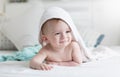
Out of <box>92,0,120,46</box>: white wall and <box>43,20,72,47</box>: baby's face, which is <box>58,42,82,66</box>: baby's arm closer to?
<box>43,20,72,47</box>: baby's face

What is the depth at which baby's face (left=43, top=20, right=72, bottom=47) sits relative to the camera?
1.44 meters

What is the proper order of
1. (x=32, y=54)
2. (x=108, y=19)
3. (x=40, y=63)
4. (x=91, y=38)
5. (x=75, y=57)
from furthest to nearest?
(x=108, y=19) < (x=91, y=38) < (x=32, y=54) < (x=75, y=57) < (x=40, y=63)

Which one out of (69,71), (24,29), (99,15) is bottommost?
(69,71)

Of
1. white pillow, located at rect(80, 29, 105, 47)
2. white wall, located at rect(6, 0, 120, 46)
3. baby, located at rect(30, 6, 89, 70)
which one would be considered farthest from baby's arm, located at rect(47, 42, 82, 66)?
white wall, located at rect(6, 0, 120, 46)

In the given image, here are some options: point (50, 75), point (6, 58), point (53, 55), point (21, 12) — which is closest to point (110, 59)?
point (53, 55)

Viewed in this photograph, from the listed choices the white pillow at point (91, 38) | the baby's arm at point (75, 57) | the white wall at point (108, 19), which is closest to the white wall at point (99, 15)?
the white wall at point (108, 19)

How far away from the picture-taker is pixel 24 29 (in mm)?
2365

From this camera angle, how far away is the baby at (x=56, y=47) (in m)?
1.44

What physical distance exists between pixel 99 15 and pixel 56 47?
117cm

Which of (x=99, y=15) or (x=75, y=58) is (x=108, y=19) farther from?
(x=75, y=58)

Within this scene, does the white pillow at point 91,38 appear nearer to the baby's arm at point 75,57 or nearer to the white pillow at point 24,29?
the white pillow at point 24,29

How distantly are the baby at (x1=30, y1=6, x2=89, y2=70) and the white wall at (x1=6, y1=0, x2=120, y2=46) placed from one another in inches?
40.9

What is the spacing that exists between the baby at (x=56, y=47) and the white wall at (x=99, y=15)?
1.04 meters

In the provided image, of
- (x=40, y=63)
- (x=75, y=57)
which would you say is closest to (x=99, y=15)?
(x=75, y=57)
